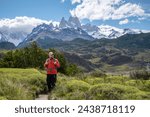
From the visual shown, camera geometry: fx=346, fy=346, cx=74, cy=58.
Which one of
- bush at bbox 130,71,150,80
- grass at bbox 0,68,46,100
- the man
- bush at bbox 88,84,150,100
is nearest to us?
grass at bbox 0,68,46,100

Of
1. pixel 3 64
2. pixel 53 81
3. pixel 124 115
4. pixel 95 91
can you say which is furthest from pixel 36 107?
pixel 3 64

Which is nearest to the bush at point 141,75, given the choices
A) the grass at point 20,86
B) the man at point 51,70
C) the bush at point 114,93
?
the grass at point 20,86

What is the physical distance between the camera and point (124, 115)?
29.8 ft

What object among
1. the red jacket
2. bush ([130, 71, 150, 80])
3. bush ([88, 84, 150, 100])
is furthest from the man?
bush ([130, 71, 150, 80])

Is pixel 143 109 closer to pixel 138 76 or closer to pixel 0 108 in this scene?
pixel 0 108

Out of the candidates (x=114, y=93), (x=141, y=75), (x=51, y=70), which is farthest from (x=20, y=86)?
(x=141, y=75)

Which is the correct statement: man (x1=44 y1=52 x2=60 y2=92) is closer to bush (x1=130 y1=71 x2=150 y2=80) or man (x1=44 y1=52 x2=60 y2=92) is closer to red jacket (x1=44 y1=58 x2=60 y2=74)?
red jacket (x1=44 y1=58 x2=60 y2=74)

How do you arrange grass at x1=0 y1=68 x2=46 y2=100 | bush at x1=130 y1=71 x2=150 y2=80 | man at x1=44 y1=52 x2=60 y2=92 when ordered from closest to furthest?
grass at x1=0 y1=68 x2=46 y2=100
man at x1=44 y1=52 x2=60 y2=92
bush at x1=130 y1=71 x2=150 y2=80

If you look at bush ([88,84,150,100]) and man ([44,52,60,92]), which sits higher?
man ([44,52,60,92])

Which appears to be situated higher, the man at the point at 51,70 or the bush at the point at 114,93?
the man at the point at 51,70

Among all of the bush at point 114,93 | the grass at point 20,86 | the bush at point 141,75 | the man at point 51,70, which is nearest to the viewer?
the grass at point 20,86

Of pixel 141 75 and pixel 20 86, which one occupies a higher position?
pixel 20 86

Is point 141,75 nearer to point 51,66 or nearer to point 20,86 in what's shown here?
point 51,66

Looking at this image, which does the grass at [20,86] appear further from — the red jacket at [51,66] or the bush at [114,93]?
the bush at [114,93]
